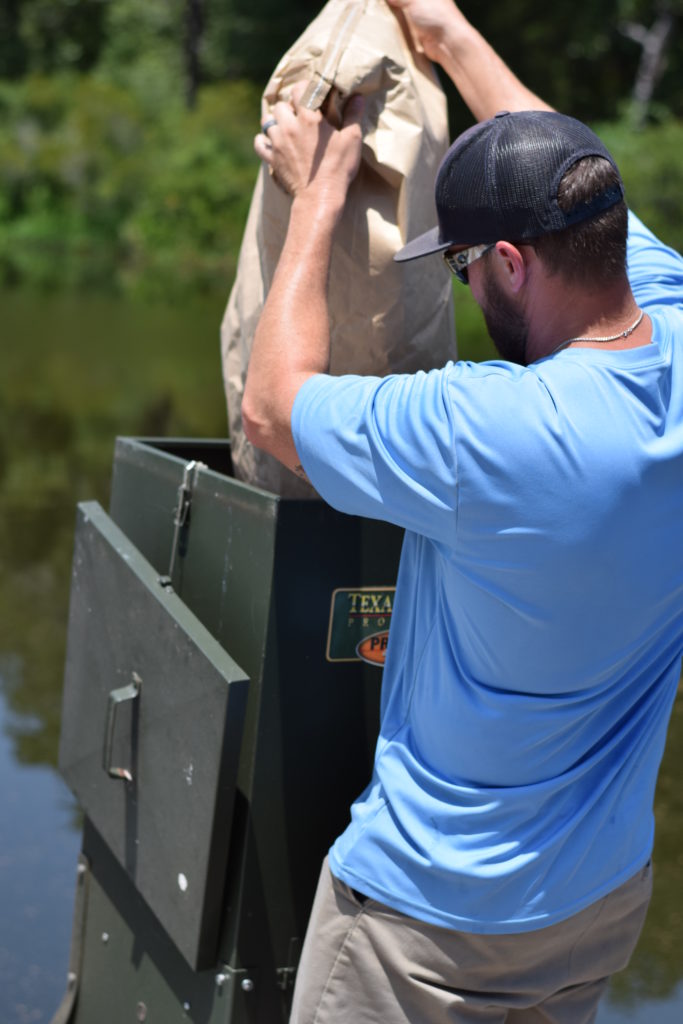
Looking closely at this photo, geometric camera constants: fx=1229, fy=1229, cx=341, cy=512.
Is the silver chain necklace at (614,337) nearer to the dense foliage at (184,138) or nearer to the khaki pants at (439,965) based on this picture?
the khaki pants at (439,965)

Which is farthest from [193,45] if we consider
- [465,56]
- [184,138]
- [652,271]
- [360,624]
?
[360,624]

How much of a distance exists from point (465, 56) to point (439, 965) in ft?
4.70

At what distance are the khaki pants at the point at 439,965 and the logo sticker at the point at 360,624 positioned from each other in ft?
1.24

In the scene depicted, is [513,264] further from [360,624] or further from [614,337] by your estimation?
[360,624]

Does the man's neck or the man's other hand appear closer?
the man's neck

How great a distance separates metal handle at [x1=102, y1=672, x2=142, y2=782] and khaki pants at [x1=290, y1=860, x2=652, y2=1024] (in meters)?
0.51

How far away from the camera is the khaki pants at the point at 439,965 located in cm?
161

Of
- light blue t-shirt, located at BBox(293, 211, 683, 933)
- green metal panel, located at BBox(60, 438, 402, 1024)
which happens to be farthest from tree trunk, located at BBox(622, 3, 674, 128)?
light blue t-shirt, located at BBox(293, 211, 683, 933)

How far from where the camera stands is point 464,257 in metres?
1.61

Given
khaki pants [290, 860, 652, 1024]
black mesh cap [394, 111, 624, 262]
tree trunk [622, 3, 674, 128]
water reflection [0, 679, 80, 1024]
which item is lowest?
water reflection [0, 679, 80, 1024]

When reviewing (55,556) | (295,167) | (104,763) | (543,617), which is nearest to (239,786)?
(104,763)

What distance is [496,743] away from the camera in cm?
155

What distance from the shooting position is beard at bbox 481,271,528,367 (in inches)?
62.0

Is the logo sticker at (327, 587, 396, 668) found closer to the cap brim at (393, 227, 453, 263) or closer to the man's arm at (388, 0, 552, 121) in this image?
the cap brim at (393, 227, 453, 263)
